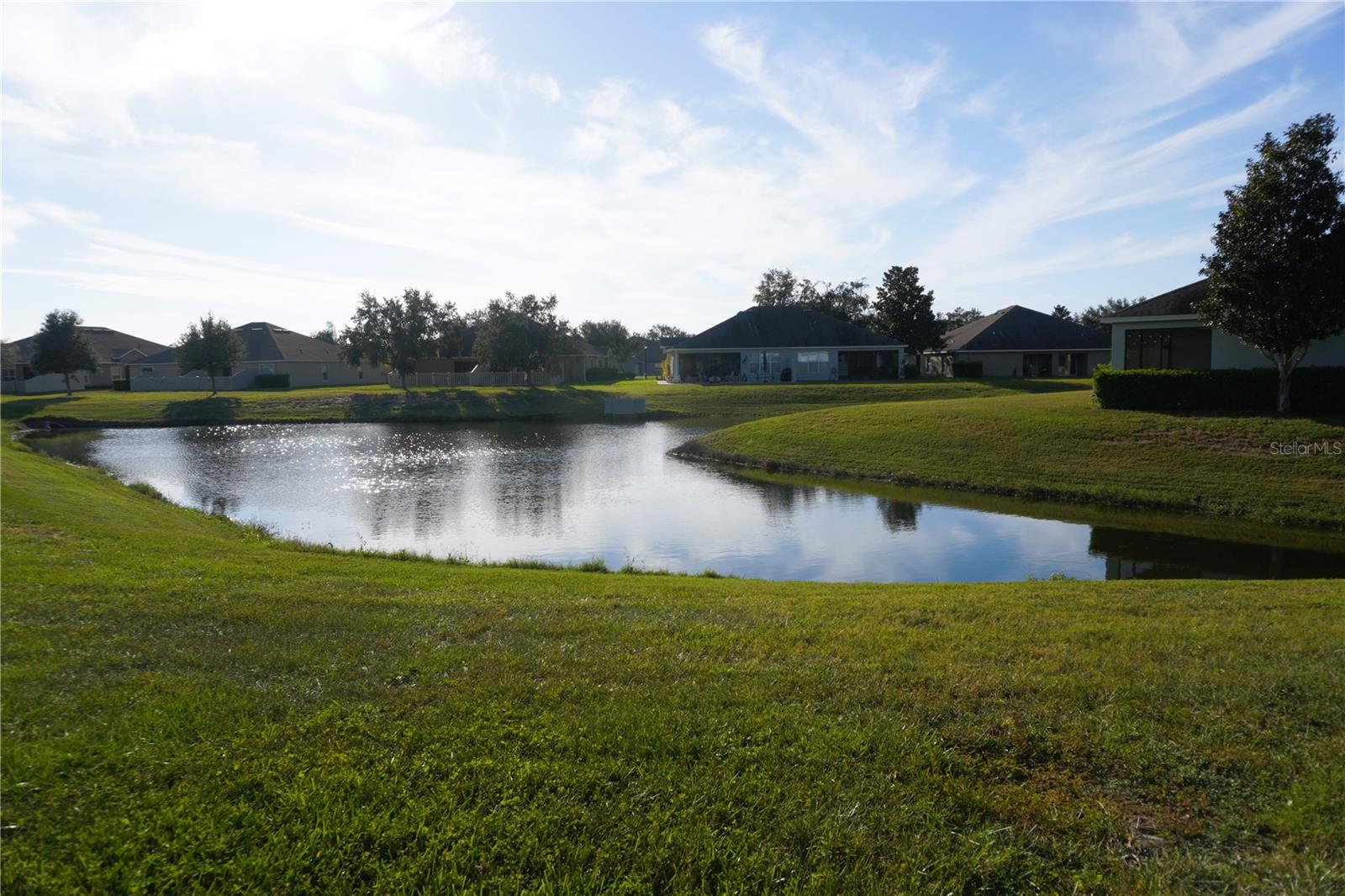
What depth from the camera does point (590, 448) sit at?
1432 inches

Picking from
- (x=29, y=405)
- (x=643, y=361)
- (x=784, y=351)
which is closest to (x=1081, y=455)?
(x=784, y=351)

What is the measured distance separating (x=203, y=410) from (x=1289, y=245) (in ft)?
187

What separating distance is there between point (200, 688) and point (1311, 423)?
28.1 m

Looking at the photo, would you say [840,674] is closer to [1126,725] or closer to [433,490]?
[1126,725]

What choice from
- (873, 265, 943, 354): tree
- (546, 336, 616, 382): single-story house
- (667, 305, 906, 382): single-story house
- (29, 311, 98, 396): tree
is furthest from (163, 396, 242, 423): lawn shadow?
(873, 265, 943, 354): tree

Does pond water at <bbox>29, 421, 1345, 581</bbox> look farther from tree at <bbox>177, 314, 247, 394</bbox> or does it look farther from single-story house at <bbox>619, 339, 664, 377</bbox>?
single-story house at <bbox>619, 339, 664, 377</bbox>

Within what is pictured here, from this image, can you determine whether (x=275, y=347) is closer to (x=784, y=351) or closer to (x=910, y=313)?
(x=784, y=351)

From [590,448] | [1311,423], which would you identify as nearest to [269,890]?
[1311,423]

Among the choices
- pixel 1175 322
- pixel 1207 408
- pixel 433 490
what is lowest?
pixel 433 490

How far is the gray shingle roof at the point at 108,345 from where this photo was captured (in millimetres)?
75250

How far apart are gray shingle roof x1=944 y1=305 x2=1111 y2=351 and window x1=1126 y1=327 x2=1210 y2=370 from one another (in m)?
30.8

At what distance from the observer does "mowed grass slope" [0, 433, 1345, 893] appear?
3750 millimetres

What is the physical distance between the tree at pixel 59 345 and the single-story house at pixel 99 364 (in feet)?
7.59

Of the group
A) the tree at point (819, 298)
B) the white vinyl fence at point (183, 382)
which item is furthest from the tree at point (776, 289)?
the white vinyl fence at point (183, 382)
